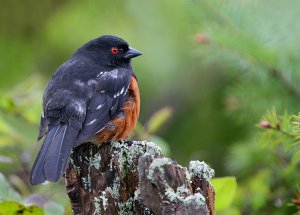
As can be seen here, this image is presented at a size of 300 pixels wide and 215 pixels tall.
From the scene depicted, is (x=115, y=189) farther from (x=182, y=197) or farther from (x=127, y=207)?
(x=182, y=197)

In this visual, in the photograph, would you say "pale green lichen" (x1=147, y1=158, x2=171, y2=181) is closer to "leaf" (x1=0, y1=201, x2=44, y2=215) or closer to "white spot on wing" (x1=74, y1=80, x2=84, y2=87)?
"leaf" (x1=0, y1=201, x2=44, y2=215)

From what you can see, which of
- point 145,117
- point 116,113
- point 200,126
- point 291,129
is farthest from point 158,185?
point 145,117

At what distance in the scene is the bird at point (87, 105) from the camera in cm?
381

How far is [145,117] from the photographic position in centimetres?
844

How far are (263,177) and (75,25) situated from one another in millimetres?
4220

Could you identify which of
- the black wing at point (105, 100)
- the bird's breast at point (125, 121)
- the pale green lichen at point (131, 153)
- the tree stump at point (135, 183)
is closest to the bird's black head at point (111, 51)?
the black wing at point (105, 100)

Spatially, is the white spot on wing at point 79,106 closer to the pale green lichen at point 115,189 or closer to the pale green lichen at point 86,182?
the pale green lichen at point 86,182

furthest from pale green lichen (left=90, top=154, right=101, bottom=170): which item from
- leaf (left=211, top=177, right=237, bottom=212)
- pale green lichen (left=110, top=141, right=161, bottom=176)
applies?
leaf (left=211, top=177, right=237, bottom=212)

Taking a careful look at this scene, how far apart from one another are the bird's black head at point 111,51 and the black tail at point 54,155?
1130 mm

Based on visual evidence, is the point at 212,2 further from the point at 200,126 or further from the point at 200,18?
the point at 200,126

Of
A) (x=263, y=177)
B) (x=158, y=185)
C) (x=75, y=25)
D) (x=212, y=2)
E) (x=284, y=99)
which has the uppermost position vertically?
(x=75, y=25)

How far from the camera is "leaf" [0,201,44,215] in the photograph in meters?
3.40

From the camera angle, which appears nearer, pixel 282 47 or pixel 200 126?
pixel 282 47

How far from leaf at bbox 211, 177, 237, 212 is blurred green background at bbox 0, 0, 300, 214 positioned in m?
0.31
